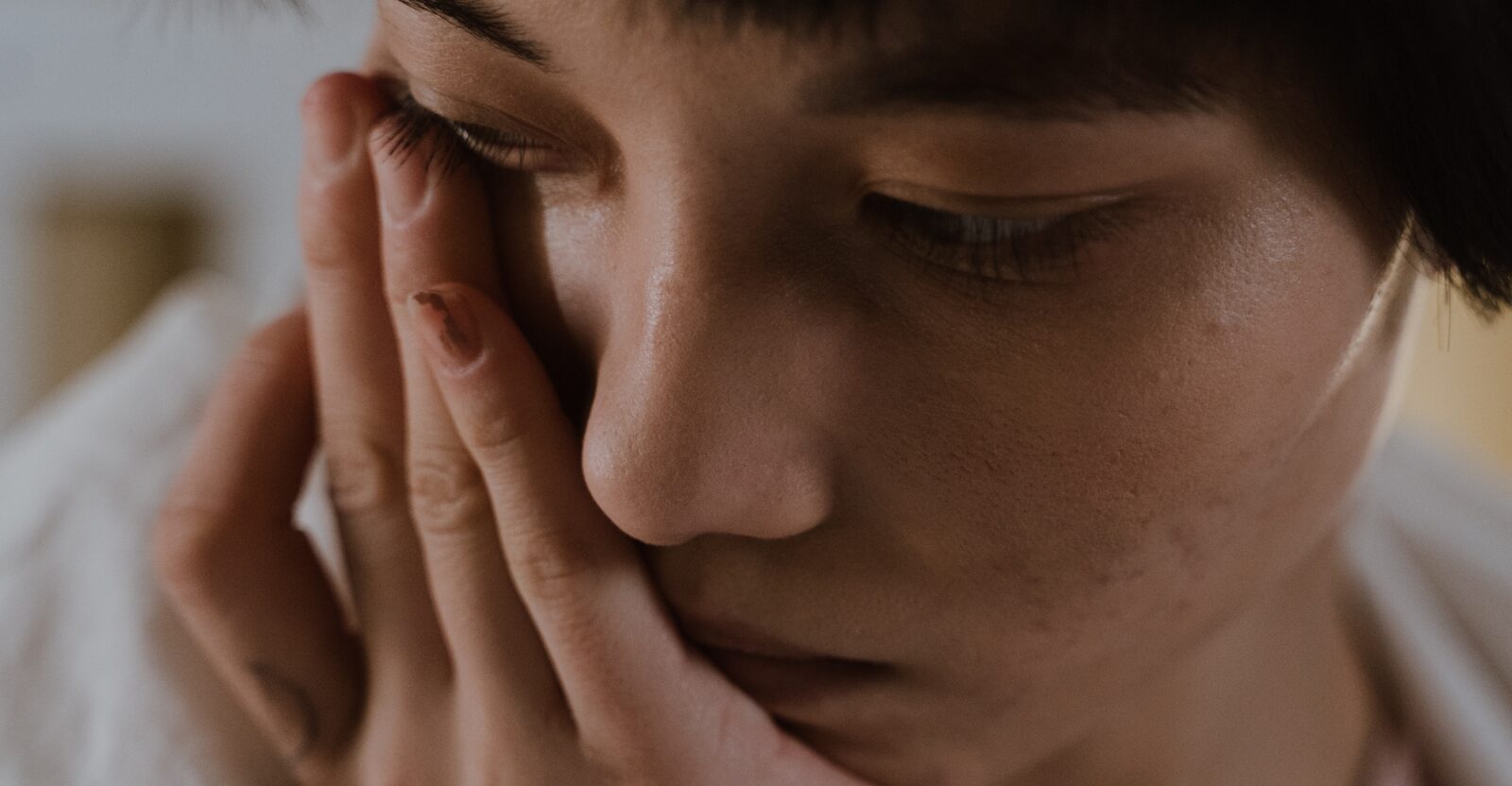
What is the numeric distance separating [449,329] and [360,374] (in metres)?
A: 0.15

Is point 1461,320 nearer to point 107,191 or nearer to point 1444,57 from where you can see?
point 1444,57

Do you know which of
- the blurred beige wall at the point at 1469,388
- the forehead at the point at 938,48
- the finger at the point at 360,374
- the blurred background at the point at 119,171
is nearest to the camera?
the forehead at the point at 938,48

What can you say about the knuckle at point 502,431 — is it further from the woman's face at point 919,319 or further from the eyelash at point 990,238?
the eyelash at point 990,238

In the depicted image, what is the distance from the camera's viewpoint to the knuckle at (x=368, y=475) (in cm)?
71

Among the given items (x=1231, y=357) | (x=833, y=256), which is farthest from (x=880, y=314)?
(x=1231, y=357)

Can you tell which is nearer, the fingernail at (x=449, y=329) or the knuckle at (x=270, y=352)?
the fingernail at (x=449, y=329)

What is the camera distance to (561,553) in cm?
61

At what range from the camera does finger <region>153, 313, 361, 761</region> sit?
0.73m

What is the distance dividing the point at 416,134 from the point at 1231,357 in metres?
0.36

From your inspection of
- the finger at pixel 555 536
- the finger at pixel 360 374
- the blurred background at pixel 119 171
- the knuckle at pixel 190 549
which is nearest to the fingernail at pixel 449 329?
the finger at pixel 555 536

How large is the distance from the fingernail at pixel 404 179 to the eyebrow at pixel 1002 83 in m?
0.24

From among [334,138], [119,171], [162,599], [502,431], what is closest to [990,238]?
[502,431]

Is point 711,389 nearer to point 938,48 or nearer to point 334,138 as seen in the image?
point 938,48

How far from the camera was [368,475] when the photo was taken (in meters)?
0.71
